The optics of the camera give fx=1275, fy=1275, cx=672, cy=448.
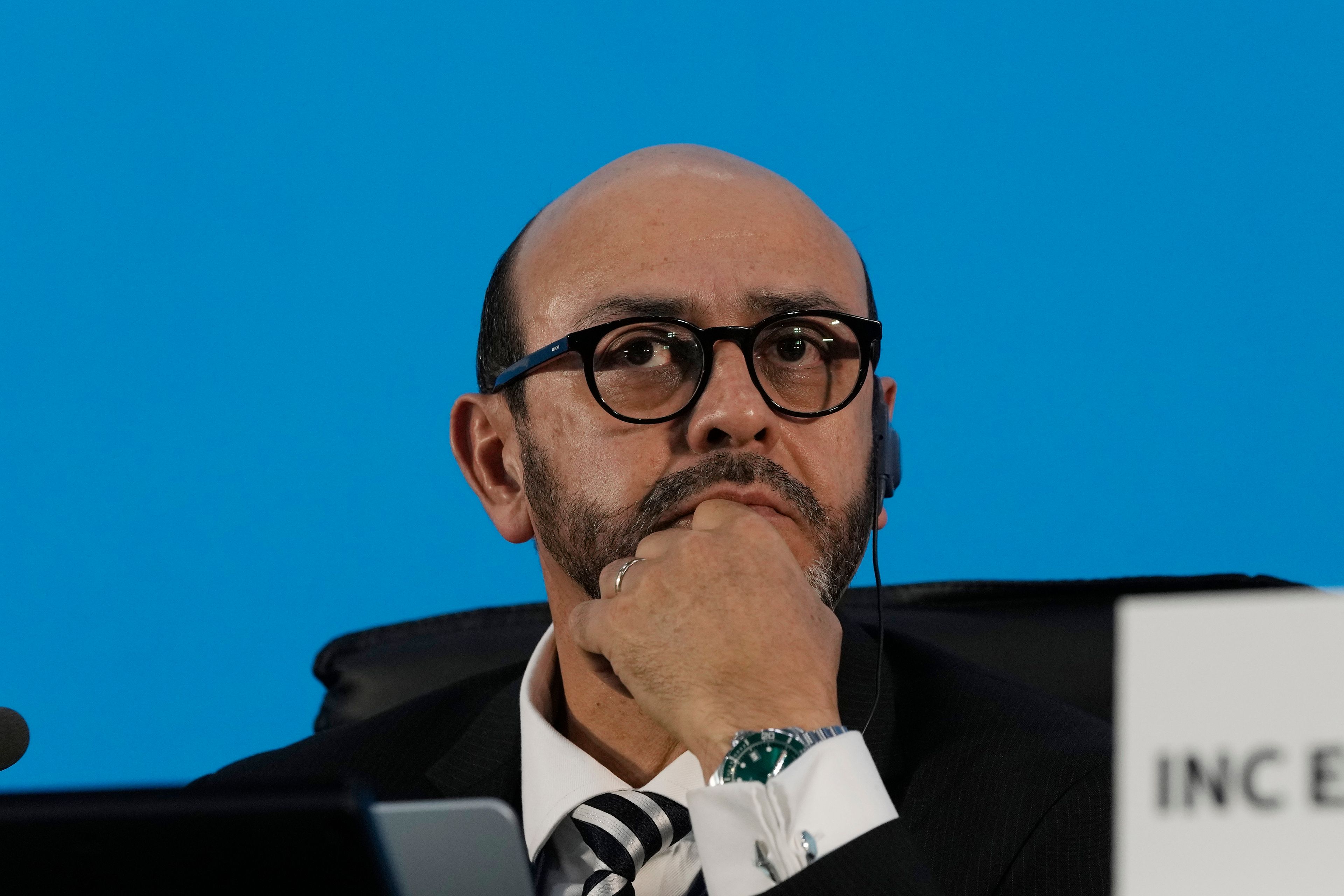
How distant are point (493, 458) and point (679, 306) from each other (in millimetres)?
400

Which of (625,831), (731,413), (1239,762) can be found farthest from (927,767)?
(1239,762)

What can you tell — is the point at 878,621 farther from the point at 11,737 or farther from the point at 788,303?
the point at 11,737

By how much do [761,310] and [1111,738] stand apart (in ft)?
2.00

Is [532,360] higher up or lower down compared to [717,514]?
higher up

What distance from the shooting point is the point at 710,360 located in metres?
1.40

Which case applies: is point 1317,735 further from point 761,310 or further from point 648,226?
point 648,226

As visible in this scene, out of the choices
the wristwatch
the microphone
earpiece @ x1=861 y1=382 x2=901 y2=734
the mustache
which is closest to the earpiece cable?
earpiece @ x1=861 y1=382 x2=901 y2=734

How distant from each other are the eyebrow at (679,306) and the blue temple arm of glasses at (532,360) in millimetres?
→ 38

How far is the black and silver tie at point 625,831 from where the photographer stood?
4.25 ft

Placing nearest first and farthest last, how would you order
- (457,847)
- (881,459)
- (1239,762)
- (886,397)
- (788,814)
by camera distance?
(1239,762), (457,847), (788,814), (881,459), (886,397)

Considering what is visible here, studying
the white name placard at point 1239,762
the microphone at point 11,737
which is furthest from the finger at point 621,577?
the white name placard at point 1239,762

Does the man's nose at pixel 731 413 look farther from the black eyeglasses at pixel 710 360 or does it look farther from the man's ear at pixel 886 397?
the man's ear at pixel 886 397

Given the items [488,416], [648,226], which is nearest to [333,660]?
[488,416]

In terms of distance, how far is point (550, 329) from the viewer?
5.02ft
